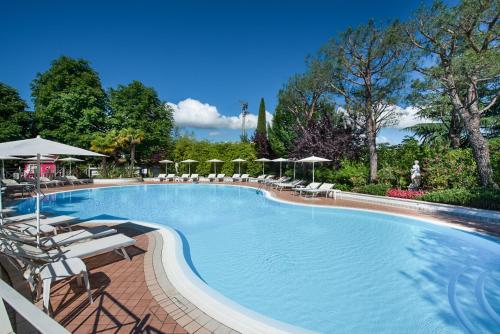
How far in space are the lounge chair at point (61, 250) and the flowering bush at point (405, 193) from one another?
11.8 m

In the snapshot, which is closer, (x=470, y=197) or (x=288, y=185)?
(x=470, y=197)

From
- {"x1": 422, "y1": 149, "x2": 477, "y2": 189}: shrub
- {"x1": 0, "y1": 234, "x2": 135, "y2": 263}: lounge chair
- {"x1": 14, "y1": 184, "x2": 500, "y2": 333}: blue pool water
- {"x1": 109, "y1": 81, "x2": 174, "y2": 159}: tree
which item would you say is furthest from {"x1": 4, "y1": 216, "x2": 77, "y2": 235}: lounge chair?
{"x1": 109, "y1": 81, "x2": 174, "y2": 159}: tree

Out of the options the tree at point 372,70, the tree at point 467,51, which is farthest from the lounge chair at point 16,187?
the tree at point 467,51

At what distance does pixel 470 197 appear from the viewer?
9.75 m

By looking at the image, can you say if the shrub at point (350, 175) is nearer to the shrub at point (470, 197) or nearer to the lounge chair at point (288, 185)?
the lounge chair at point (288, 185)

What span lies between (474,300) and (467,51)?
33.6 ft

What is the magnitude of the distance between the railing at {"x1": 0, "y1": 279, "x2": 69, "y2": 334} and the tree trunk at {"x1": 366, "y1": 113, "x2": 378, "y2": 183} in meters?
15.8

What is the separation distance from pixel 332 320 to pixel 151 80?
36.8 m

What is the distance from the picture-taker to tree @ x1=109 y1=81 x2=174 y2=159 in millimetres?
30047

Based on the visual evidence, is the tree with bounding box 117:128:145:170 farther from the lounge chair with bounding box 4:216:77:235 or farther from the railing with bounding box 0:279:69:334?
the railing with bounding box 0:279:69:334

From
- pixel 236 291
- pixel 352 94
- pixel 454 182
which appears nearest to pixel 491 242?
Answer: pixel 454 182

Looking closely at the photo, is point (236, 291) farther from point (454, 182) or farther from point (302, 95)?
point (302, 95)

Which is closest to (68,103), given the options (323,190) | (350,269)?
(323,190)

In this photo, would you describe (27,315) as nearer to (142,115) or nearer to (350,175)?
(350,175)
